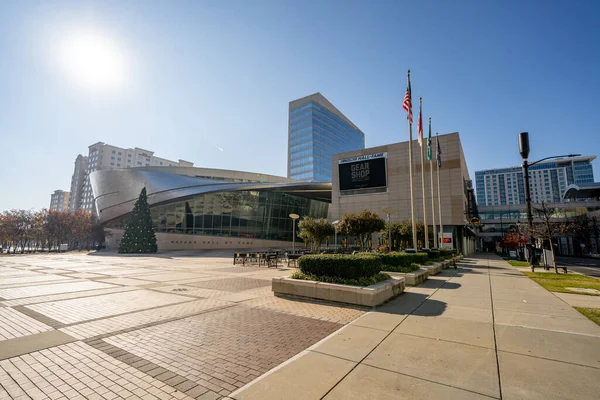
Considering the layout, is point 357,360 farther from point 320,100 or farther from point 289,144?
point 320,100

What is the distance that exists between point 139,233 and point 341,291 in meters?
41.3

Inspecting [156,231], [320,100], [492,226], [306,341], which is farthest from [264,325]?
[320,100]

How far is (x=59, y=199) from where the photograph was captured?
602ft

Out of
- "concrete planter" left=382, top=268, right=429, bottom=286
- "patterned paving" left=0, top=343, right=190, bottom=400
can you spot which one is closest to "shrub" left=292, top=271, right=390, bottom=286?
"concrete planter" left=382, top=268, right=429, bottom=286

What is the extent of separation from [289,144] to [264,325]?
118 meters

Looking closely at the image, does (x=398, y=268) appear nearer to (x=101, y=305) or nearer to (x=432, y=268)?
(x=432, y=268)

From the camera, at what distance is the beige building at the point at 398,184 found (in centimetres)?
4009

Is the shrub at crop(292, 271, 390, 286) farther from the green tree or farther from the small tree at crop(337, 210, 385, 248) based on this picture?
the green tree

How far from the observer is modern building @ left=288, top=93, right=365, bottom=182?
112812 mm

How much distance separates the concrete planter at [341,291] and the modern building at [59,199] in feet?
710

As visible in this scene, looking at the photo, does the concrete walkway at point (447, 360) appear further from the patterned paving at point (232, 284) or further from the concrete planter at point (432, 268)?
the concrete planter at point (432, 268)

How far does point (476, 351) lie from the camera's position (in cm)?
Result: 472

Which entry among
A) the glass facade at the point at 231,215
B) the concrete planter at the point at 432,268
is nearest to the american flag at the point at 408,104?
the concrete planter at the point at 432,268

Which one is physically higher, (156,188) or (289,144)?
(289,144)
